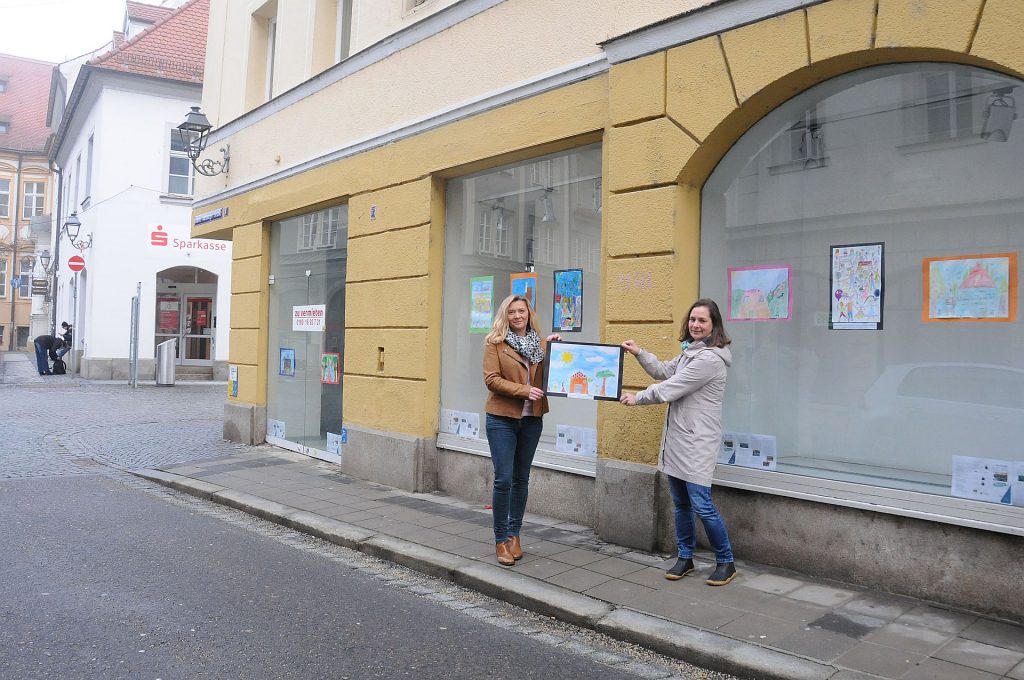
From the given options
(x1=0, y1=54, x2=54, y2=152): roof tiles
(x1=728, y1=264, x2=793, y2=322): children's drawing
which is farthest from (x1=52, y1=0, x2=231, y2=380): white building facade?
(x1=0, y1=54, x2=54, y2=152): roof tiles

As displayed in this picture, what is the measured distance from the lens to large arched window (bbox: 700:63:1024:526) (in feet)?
16.4

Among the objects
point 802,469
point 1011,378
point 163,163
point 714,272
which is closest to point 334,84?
point 714,272

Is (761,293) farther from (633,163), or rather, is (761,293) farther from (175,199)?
(175,199)

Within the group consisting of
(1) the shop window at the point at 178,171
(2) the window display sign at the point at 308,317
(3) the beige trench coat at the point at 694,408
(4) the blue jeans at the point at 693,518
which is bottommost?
(4) the blue jeans at the point at 693,518

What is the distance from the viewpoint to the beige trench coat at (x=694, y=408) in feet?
16.8

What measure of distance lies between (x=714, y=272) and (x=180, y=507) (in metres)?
5.38

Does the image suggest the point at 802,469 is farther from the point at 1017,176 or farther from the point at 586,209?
the point at 586,209

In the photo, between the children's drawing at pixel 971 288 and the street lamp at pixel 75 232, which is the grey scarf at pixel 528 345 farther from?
the street lamp at pixel 75 232

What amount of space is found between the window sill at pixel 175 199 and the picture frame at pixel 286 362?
14.5 meters

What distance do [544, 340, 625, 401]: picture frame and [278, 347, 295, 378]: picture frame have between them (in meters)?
6.30

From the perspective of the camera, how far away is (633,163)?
6.13 metres

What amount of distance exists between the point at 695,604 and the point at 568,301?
10.7ft

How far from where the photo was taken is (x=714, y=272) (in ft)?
20.0

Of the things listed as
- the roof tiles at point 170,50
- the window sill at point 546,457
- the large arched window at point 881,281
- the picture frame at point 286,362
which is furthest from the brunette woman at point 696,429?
the roof tiles at point 170,50
